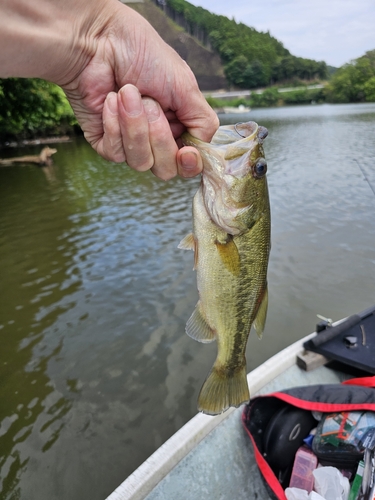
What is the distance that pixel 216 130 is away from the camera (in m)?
1.86

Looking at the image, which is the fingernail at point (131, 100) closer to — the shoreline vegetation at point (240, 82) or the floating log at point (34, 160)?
the shoreline vegetation at point (240, 82)

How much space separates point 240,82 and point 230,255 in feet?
435

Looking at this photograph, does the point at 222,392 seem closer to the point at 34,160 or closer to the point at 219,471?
the point at 219,471

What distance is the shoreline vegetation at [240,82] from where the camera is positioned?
21.9 metres

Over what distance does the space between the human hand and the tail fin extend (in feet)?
3.89

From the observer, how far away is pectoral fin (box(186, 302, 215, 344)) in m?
2.07

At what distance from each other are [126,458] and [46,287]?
442 centimetres

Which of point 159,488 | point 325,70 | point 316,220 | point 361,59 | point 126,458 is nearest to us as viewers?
point 159,488

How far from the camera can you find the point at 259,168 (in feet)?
5.74

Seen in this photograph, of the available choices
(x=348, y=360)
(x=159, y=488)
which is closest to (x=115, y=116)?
(x=159, y=488)

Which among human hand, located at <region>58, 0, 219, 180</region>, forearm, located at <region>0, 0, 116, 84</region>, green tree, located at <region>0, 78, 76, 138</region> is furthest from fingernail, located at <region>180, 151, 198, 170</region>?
green tree, located at <region>0, 78, 76, 138</region>

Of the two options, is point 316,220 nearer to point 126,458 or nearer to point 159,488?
point 126,458

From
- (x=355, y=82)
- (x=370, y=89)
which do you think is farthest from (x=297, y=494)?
(x=355, y=82)

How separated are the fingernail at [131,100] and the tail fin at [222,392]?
1.48 metres
